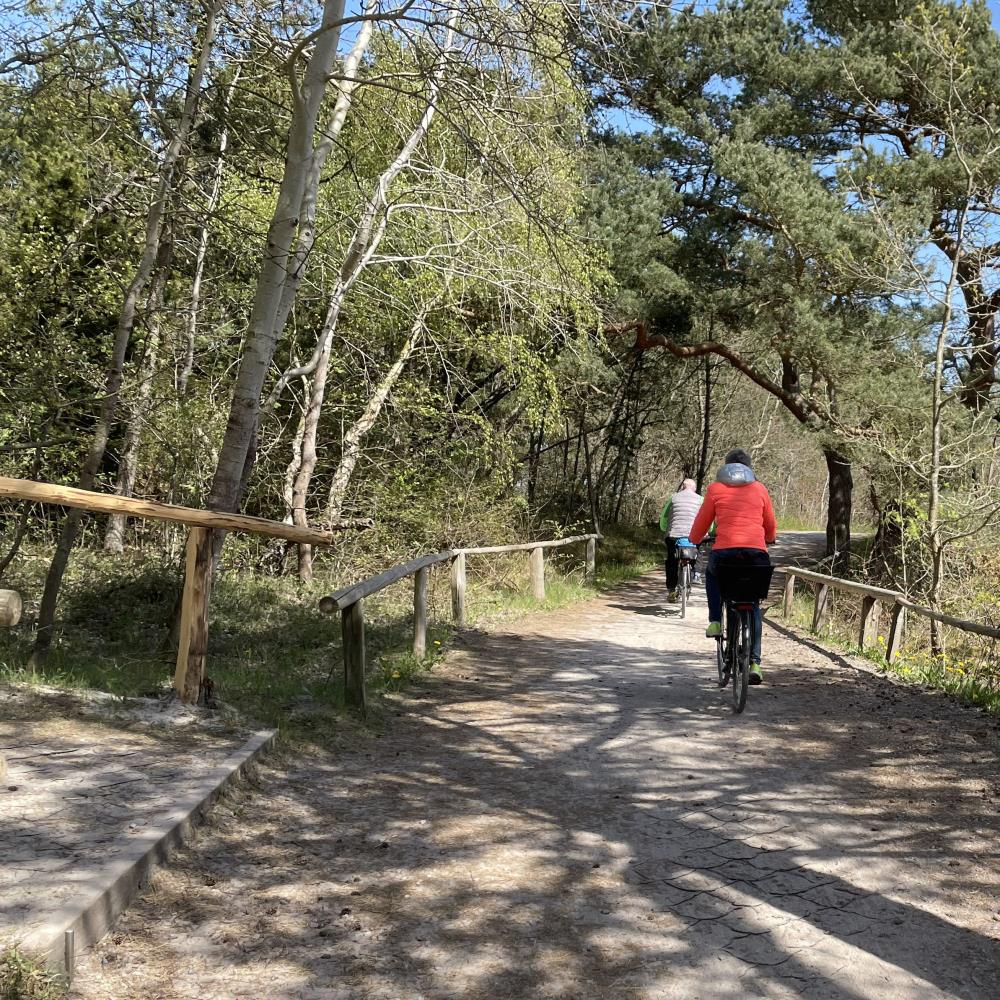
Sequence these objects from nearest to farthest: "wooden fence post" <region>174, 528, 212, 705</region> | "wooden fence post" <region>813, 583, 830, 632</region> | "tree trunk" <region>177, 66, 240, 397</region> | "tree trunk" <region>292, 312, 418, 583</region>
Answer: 1. "wooden fence post" <region>174, 528, 212, 705</region>
2. "tree trunk" <region>177, 66, 240, 397</region>
3. "wooden fence post" <region>813, 583, 830, 632</region>
4. "tree trunk" <region>292, 312, 418, 583</region>

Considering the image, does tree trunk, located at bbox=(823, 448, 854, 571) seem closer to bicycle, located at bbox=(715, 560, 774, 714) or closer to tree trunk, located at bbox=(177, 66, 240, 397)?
tree trunk, located at bbox=(177, 66, 240, 397)

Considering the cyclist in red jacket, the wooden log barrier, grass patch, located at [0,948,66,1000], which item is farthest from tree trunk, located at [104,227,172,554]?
grass patch, located at [0,948,66,1000]

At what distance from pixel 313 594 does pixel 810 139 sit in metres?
12.8

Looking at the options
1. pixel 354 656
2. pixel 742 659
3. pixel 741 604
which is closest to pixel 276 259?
pixel 354 656

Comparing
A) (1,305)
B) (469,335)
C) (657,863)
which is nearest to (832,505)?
(469,335)

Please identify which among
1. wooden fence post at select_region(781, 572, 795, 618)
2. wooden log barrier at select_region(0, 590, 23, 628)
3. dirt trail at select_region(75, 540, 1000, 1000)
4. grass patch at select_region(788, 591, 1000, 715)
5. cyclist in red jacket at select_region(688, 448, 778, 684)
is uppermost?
cyclist in red jacket at select_region(688, 448, 778, 684)

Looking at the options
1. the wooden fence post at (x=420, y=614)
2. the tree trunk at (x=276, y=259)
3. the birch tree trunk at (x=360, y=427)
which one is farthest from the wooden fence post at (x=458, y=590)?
the tree trunk at (x=276, y=259)

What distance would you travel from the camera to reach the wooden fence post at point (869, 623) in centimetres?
1116

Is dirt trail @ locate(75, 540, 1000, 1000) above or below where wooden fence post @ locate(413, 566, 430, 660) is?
below

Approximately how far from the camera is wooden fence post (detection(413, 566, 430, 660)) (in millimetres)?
9164

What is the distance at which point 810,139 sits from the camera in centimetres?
1875

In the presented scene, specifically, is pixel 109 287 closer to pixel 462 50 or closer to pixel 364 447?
pixel 364 447

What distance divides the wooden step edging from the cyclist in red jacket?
4.31 meters

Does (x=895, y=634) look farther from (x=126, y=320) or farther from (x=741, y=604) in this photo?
(x=126, y=320)
